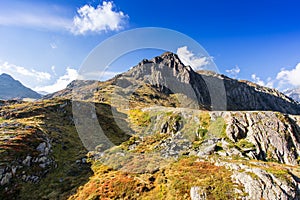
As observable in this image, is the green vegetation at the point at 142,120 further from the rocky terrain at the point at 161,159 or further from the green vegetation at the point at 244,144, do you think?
the green vegetation at the point at 244,144

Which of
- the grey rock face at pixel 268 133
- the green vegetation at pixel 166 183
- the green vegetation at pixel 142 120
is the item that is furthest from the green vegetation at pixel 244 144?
the green vegetation at pixel 142 120

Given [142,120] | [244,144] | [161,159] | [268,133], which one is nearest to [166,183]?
[161,159]

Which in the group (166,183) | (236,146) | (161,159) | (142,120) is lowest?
(166,183)

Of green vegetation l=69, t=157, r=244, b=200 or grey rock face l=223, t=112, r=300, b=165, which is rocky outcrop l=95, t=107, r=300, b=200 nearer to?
grey rock face l=223, t=112, r=300, b=165

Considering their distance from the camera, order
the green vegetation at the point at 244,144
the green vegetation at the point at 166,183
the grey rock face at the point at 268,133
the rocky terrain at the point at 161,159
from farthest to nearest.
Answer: the green vegetation at the point at 244,144 < the grey rock face at the point at 268,133 < the rocky terrain at the point at 161,159 < the green vegetation at the point at 166,183

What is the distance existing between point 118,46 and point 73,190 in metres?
34.2

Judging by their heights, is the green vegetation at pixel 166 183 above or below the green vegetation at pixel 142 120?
below

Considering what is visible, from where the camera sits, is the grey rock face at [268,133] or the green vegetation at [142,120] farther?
the green vegetation at [142,120]

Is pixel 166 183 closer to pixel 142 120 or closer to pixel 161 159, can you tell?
pixel 161 159

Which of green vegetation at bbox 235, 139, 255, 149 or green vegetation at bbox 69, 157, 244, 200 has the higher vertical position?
green vegetation at bbox 235, 139, 255, 149

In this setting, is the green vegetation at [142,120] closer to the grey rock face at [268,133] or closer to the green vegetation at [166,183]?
the grey rock face at [268,133]

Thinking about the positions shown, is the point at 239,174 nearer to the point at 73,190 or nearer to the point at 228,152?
the point at 228,152

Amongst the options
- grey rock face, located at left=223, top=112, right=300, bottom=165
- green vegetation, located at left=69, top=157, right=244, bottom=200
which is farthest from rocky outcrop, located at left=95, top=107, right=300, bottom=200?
green vegetation, located at left=69, top=157, right=244, bottom=200

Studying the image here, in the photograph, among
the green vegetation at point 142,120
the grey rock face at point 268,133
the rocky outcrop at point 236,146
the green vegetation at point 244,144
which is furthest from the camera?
the green vegetation at point 142,120
